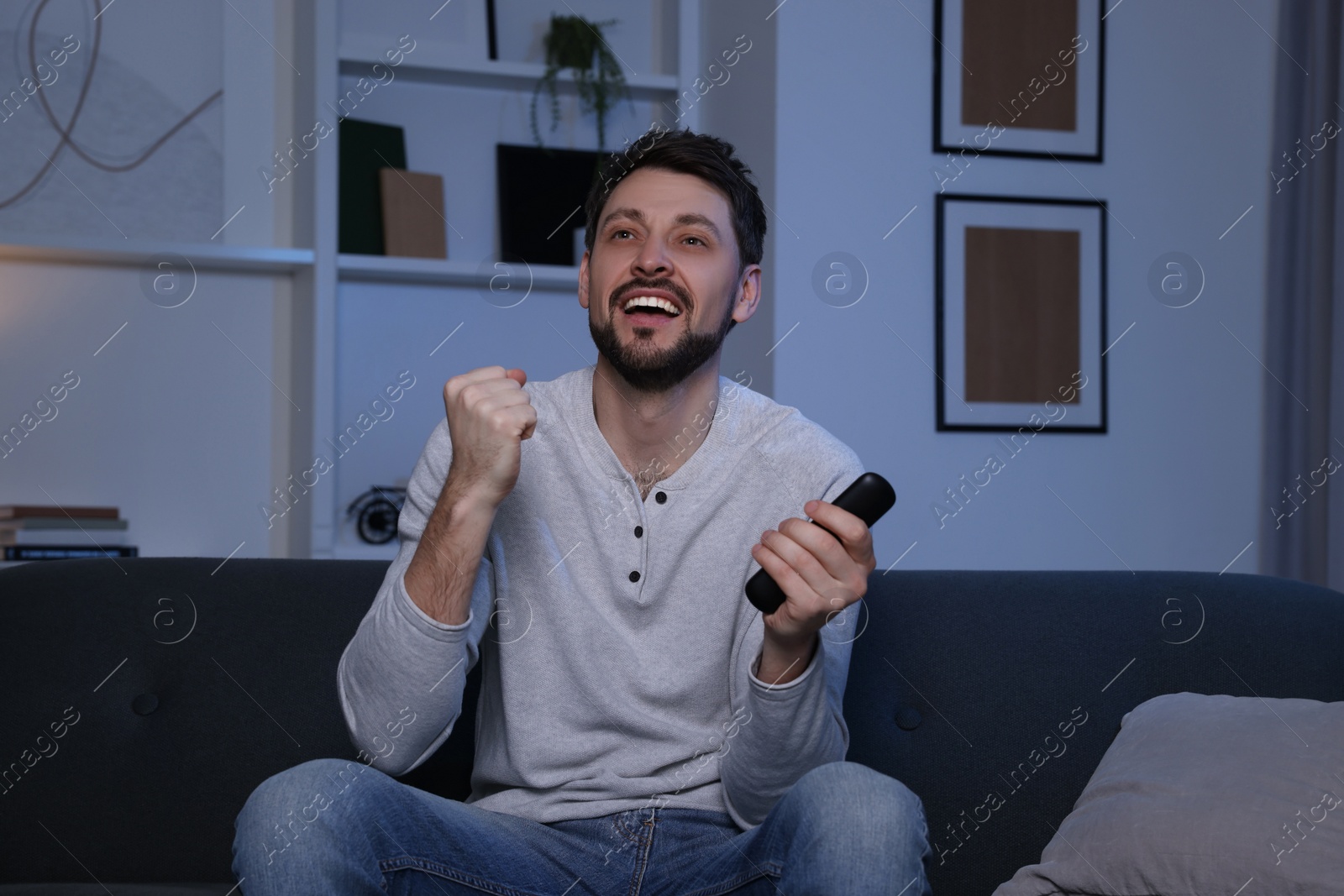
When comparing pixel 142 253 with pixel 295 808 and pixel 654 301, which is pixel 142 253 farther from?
pixel 295 808

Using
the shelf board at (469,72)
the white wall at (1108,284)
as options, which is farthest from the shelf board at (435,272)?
the white wall at (1108,284)

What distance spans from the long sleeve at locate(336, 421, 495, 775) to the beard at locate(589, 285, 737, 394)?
0.36 metres

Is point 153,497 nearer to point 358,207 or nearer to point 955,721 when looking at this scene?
point 358,207

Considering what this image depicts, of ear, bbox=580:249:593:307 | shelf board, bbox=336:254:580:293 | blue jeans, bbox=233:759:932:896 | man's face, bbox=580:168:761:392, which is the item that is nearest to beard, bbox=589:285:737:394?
man's face, bbox=580:168:761:392

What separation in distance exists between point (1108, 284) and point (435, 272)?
1671mm

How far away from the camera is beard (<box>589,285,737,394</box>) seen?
4.91 ft

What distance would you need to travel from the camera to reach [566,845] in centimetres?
128

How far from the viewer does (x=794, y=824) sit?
1082 mm

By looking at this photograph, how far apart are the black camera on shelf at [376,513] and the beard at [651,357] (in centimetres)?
154

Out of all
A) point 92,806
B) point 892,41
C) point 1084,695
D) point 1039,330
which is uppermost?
A: point 892,41

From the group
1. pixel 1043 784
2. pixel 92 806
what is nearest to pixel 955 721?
pixel 1043 784

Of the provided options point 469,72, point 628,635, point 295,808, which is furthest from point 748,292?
point 469,72

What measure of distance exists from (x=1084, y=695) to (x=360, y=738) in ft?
3.13

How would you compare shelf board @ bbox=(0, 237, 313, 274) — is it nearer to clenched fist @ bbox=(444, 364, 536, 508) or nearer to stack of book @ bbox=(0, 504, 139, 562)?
stack of book @ bbox=(0, 504, 139, 562)
